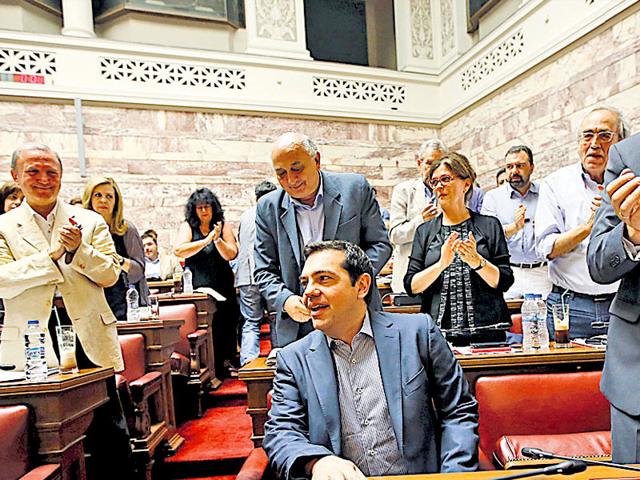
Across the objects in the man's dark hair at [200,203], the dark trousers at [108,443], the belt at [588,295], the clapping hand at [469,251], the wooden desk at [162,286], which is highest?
the man's dark hair at [200,203]

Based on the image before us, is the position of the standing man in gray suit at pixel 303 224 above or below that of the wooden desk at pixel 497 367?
above

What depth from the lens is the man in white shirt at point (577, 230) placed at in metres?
2.01

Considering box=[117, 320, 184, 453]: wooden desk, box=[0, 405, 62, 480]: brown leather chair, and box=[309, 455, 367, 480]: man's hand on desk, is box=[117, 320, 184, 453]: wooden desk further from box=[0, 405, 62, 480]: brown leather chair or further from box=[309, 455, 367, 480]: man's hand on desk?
box=[309, 455, 367, 480]: man's hand on desk

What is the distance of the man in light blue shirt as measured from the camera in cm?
312

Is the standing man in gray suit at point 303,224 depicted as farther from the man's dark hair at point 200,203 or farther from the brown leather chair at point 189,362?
the man's dark hair at point 200,203

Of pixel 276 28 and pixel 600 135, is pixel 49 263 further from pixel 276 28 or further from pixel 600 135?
pixel 276 28

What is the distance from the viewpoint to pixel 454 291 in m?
2.13

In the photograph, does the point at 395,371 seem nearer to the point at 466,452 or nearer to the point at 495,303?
the point at 466,452

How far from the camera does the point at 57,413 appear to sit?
1.75m

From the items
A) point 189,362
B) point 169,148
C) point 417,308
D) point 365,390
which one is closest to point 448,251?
point 365,390

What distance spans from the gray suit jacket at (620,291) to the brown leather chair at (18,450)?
161cm

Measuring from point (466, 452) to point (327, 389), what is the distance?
38 centimetres

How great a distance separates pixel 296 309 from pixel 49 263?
105 centimetres

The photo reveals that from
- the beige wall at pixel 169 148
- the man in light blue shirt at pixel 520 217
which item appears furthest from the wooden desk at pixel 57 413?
the beige wall at pixel 169 148
